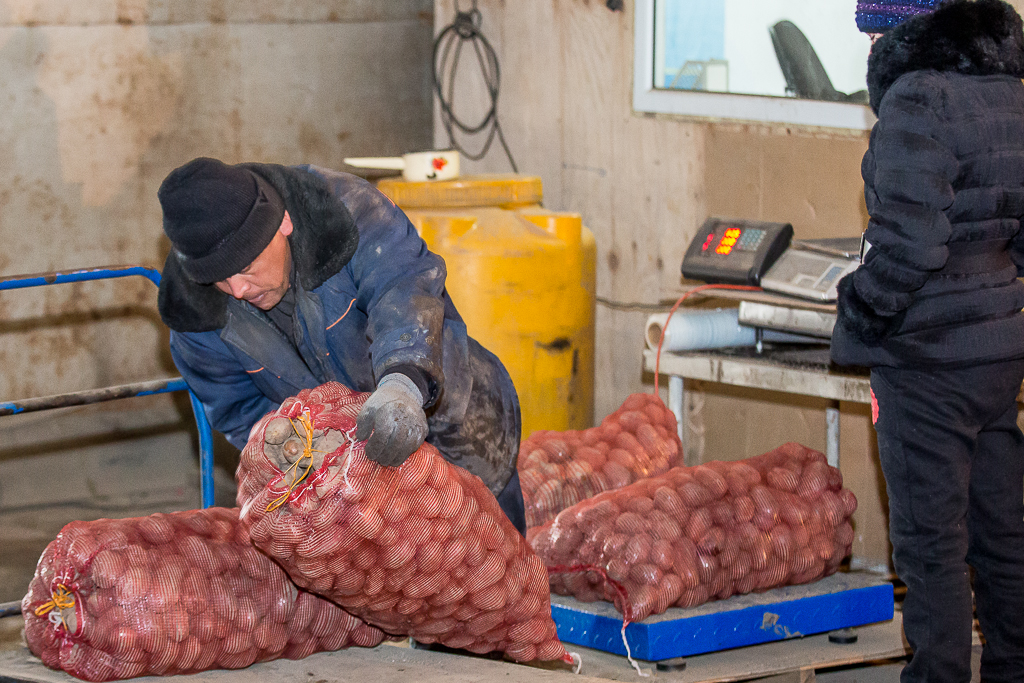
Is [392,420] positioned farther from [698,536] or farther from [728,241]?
[728,241]

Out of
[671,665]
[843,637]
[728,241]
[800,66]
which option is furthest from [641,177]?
[671,665]

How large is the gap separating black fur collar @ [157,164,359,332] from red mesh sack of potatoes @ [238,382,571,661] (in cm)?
27

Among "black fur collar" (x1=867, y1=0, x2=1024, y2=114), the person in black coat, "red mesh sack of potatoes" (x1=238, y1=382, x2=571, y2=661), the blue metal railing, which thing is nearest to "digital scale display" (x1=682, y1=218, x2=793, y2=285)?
the person in black coat

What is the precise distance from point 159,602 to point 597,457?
58.6 inches

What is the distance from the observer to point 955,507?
279cm

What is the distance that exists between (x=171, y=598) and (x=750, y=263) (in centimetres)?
193

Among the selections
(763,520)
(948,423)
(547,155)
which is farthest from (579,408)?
(948,423)

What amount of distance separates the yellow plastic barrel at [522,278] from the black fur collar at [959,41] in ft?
6.76

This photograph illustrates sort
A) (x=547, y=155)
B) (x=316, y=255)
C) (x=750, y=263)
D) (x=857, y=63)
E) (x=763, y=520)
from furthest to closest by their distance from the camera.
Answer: (x=547, y=155)
(x=857, y=63)
(x=750, y=263)
(x=763, y=520)
(x=316, y=255)

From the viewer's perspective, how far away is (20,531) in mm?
4930

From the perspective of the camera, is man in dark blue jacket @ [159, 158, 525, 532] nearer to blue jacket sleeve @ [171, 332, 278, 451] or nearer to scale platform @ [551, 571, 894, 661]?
blue jacket sleeve @ [171, 332, 278, 451]

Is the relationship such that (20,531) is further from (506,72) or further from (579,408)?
(506,72)

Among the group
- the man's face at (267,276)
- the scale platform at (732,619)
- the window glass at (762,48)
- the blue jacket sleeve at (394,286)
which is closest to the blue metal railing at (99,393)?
the man's face at (267,276)

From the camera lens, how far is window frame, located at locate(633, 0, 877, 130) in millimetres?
4188
